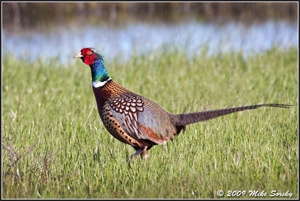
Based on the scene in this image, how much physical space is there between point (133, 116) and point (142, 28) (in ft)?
32.0

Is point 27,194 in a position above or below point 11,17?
below

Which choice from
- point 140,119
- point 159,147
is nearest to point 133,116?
point 140,119

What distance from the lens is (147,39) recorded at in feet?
37.8

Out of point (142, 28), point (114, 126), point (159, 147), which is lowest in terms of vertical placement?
point (159, 147)

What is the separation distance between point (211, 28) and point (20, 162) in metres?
9.41

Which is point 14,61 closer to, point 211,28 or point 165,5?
point 211,28

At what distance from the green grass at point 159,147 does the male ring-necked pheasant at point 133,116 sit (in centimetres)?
18

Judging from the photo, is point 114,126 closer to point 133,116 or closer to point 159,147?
point 133,116

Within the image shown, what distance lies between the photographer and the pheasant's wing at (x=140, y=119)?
465 centimetres

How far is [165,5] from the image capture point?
1892 cm

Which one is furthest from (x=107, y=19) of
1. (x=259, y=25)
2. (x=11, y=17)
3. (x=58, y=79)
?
(x=58, y=79)

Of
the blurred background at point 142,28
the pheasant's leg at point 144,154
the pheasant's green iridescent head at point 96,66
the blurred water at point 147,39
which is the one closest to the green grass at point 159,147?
the pheasant's leg at point 144,154

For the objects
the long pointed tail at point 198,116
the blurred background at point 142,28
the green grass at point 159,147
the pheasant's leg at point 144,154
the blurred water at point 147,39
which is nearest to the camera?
the green grass at point 159,147

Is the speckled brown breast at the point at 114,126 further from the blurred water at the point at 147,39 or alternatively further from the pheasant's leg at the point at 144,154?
the blurred water at the point at 147,39
